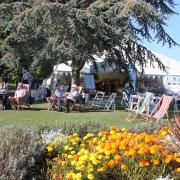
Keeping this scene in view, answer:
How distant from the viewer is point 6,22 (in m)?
19.9

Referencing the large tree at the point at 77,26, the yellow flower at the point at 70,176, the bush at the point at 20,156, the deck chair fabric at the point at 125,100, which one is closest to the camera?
the yellow flower at the point at 70,176

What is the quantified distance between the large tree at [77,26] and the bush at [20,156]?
13032mm

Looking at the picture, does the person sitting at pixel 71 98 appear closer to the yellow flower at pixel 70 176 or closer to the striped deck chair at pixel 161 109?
the striped deck chair at pixel 161 109

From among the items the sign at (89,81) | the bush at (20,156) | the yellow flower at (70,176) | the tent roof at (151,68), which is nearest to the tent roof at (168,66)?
the tent roof at (151,68)

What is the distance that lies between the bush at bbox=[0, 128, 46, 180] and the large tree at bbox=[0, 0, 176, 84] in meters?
13.0

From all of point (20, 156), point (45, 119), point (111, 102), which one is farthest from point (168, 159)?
point (111, 102)

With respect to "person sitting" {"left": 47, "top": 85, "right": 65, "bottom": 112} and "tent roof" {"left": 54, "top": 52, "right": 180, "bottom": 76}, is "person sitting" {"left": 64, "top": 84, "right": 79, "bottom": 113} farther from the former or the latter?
"tent roof" {"left": 54, "top": 52, "right": 180, "bottom": 76}

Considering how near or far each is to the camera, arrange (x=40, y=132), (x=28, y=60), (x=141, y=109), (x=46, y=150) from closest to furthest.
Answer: (x=46, y=150) → (x=40, y=132) → (x=141, y=109) → (x=28, y=60)

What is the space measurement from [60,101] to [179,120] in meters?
11.7

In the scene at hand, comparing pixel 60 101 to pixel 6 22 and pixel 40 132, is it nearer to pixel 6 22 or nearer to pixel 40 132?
pixel 6 22

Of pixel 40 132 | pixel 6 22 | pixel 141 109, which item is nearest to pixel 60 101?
pixel 141 109

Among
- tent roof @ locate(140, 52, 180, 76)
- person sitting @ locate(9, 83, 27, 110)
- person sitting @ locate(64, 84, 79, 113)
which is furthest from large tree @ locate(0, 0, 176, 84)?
tent roof @ locate(140, 52, 180, 76)

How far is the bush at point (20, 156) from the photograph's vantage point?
13.0 feet

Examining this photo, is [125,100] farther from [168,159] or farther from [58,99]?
[168,159]
